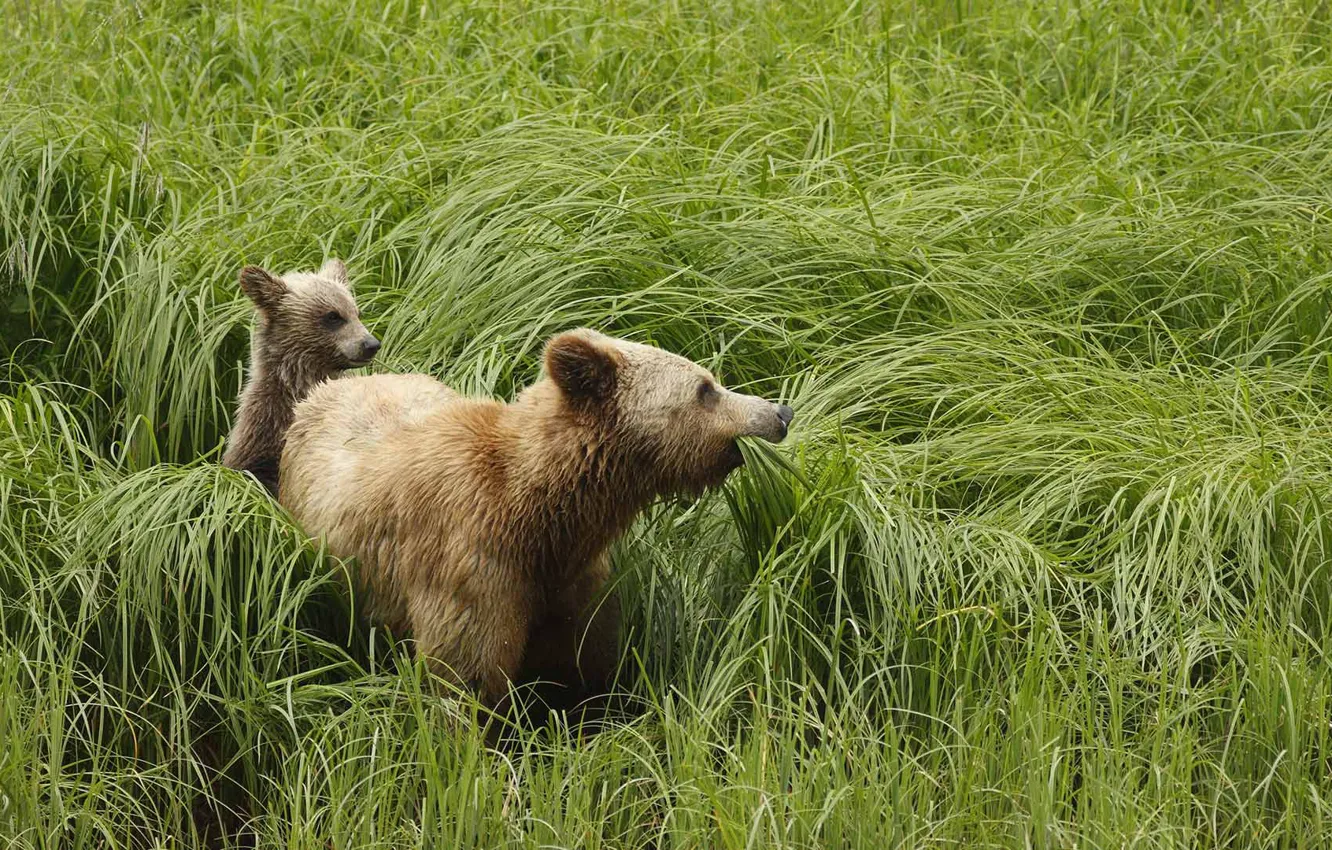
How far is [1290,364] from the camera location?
5578 millimetres

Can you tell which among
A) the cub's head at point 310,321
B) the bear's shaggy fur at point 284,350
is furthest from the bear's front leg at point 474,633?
the cub's head at point 310,321

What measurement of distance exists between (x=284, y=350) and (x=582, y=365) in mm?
1587

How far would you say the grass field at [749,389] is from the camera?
4.14m

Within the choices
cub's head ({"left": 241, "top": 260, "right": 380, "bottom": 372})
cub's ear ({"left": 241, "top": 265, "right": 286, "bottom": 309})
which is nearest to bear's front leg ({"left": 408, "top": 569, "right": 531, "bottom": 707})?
cub's head ({"left": 241, "top": 260, "right": 380, "bottom": 372})

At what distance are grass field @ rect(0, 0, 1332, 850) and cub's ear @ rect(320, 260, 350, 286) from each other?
8.8 inches

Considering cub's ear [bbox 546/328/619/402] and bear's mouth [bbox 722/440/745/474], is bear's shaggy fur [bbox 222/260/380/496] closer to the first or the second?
cub's ear [bbox 546/328/619/402]

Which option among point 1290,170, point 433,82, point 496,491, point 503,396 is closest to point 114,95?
point 433,82

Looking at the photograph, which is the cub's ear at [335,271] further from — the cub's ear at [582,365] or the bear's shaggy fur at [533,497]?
the cub's ear at [582,365]

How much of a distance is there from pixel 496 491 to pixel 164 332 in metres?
1.83

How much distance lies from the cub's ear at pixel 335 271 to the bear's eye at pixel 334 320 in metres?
0.16

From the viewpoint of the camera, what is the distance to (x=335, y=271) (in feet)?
18.9

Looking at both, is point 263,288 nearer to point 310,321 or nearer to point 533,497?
point 310,321

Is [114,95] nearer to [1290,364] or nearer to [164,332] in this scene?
[164,332]

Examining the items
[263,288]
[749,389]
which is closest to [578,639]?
[749,389]
